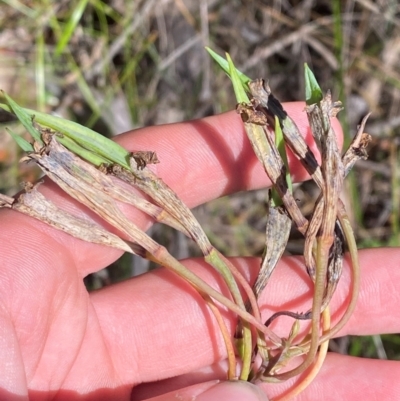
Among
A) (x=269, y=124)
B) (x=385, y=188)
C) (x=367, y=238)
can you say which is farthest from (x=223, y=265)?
(x=385, y=188)

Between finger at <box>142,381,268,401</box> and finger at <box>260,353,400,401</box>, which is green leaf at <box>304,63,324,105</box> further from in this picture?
finger at <box>260,353,400,401</box>

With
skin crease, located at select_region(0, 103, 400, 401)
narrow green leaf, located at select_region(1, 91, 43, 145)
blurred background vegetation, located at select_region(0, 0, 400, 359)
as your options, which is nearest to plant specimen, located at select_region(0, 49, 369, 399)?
narrow green leaf, located at select_region(1, 91, 43, 145)

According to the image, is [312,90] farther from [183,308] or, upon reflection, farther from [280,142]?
[183,308]

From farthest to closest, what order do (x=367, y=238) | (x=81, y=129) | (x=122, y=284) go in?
(x=367, y=238) < (x=122, y=284) < (x=81, y=129)

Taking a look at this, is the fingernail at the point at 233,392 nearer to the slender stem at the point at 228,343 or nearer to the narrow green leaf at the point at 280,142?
the slender stem at the point at 228,343

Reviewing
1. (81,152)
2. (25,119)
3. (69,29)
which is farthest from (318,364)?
(69,29)

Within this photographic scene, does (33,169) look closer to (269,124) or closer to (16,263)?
(16,263)
